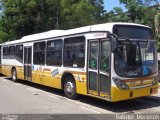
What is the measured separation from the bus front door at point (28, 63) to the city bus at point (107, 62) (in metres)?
3.73

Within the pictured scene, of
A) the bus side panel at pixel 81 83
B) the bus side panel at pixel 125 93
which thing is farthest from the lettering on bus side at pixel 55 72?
the bus side panel at pixel 125 93

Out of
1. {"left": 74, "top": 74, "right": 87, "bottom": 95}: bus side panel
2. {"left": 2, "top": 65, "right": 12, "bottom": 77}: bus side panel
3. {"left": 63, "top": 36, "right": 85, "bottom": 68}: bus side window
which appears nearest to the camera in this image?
{"left": 74, "top": 74, "right": 87, "bottom": 95}: bus side panel

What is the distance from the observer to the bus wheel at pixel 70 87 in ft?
43.8

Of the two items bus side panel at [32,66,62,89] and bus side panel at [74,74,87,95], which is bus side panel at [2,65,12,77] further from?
bus side panel at [74,74,87,95]

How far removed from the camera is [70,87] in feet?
44.6

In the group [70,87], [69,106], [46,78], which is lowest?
[69,106]

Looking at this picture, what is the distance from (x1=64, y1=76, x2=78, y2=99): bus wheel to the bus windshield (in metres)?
2.89

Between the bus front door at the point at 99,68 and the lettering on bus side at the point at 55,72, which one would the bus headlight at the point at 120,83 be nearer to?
the bus front door at the point at 99,68

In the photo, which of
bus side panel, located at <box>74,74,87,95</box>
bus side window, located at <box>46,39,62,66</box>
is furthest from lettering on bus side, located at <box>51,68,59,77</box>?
bus side panel, located at <box>74,74,87,95</box>

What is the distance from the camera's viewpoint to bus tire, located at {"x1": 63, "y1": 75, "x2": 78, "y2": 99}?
1336 cm

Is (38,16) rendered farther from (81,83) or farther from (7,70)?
(81,83)

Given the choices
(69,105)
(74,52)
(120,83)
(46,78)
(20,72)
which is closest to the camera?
(120,83)

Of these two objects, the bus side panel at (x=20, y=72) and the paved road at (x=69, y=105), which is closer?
the paved road at (x=69, y=105)

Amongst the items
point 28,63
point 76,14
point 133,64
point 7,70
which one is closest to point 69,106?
point 133,64
